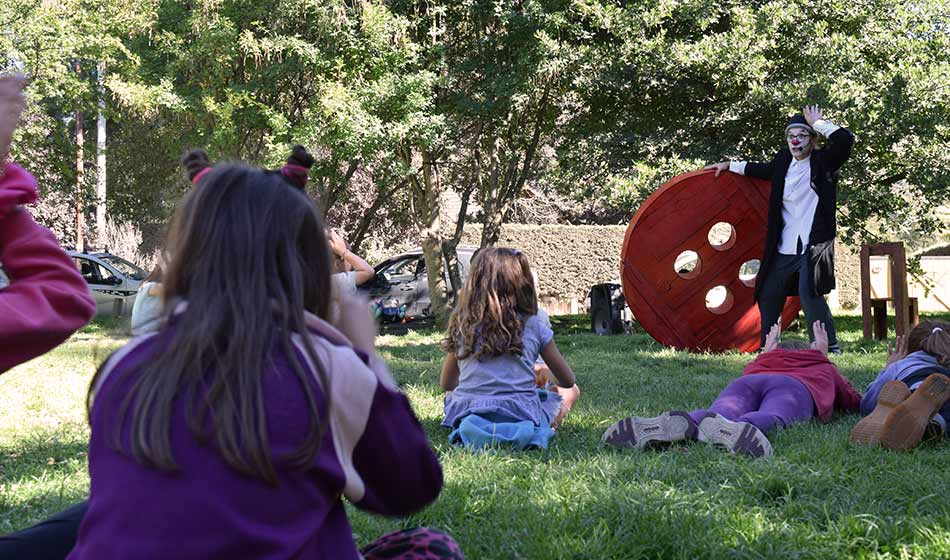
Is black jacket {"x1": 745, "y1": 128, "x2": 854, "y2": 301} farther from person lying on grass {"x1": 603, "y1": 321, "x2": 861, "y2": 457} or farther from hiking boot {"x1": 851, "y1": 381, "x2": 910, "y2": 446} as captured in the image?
hiking boot {"x1": 851, "y1": 381, "x2": 910, "y2": 446}

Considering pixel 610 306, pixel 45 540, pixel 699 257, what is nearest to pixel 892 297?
pixel 699 257

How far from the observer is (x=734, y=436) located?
4.64 m

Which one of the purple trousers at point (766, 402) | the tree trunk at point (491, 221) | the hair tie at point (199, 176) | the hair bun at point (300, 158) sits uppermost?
the tree trunk at point (491, 221)

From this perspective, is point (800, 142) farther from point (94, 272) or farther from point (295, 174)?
point (94, 272)

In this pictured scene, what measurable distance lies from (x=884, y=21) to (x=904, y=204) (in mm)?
2495

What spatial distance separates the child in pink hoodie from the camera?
6.64 feet

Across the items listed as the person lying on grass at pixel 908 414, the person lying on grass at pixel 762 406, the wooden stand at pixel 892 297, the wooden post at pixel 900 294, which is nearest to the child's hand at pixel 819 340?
the person lying on grass at pixel 762 406

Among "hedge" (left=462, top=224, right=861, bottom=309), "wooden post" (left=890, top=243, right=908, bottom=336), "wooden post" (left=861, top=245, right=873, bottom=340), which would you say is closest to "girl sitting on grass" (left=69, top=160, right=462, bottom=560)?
"wooden post" (left=890, top=243, right=908, bottom=336)

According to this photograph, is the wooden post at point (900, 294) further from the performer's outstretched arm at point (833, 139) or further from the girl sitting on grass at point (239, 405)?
the girl sitting on grass at point (239, 405)

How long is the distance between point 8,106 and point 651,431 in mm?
3550

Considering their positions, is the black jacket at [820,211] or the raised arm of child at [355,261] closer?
the raised arm of child at [355,261]

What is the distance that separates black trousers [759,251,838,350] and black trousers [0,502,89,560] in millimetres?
7325

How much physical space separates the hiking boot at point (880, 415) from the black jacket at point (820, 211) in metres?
3.80

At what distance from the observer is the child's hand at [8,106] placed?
2133mm
